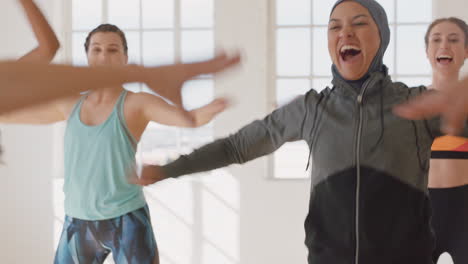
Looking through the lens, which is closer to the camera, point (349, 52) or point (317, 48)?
point (349, 52)

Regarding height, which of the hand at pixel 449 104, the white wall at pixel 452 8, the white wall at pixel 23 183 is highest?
the white wall at pixel 452 8

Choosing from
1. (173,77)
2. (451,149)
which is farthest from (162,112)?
(173,77)

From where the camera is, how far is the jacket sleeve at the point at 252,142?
67.0 inches

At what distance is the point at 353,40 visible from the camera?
168 centimetres

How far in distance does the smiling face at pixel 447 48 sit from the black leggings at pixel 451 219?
55cm

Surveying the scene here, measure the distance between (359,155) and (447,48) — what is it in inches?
56.0

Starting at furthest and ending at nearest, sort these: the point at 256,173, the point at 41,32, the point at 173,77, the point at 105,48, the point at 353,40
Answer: the point at 256,173, the point at 105,48, the point at 41,32, the point at 353,40, the point at 173,77

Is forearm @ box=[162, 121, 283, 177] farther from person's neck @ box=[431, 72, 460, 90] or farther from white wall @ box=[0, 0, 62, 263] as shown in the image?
white wall @ box=[0, 0, 62, 263]

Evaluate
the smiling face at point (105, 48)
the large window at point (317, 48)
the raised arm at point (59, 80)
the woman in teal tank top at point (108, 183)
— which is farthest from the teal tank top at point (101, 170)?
the large window at point (317, 48)

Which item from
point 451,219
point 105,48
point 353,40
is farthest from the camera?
point 105,48

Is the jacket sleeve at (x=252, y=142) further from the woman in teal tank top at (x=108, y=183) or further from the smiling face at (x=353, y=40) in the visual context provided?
the woman in teal tank top at (x=108, y=183)

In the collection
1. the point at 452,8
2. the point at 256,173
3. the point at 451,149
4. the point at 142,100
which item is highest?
the point at 452,8

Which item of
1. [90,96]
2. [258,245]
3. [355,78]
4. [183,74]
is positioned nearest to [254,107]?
[258,245]

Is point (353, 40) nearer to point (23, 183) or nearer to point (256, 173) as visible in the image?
point (256, 173)
